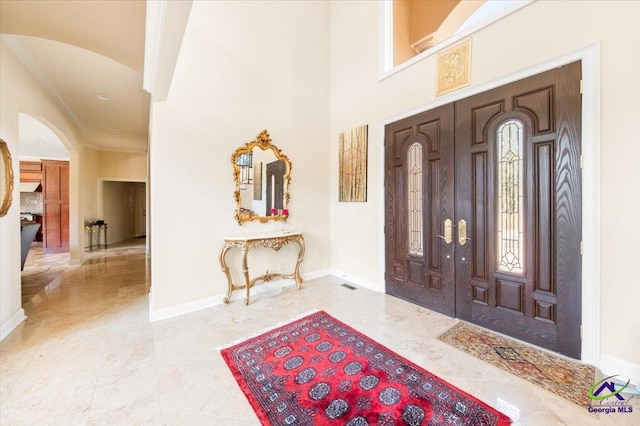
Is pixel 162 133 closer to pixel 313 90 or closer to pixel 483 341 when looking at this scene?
pixel 313 90

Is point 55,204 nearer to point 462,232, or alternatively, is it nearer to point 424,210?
point 424,210

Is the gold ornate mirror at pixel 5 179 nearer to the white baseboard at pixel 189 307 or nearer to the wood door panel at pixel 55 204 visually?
the white baseboard at pixel 189 307

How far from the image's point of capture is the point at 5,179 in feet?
8.42

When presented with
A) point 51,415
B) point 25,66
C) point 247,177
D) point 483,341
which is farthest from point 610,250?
point 25,66

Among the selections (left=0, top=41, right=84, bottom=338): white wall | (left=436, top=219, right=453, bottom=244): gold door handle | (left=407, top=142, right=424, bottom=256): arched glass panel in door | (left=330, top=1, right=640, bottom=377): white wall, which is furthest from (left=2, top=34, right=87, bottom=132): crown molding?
(left=436, top=219, right=453, bottom=244): gold door handle

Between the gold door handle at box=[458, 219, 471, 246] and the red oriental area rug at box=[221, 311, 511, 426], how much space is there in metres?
1.40

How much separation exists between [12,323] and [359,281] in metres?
4.08

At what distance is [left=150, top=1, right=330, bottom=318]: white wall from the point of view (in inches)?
115

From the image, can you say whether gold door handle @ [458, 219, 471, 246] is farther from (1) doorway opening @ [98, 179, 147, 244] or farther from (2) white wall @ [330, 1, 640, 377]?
(1) doorway opening @ [98, 179, 147, 244]

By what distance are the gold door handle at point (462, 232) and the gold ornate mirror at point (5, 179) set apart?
4730mm

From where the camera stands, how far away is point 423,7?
360 cm

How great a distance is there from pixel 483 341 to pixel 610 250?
4.03 feet

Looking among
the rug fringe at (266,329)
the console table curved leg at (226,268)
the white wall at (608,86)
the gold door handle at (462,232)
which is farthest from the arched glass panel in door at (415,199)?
the console table curved leg at (226,268)

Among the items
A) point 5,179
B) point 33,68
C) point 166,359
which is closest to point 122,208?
point 33,68
